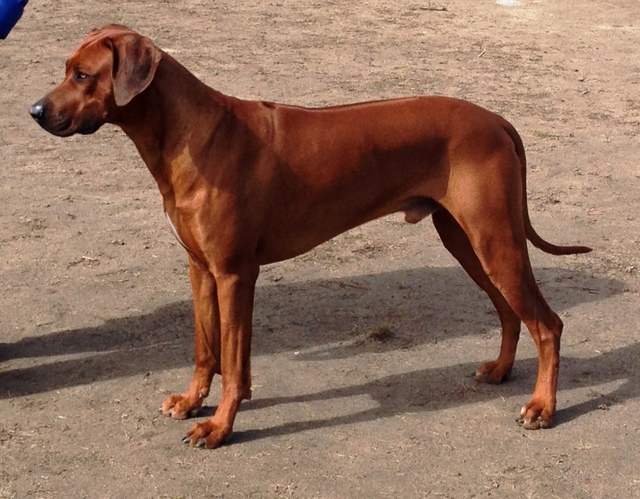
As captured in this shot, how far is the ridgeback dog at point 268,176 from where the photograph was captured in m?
4.43

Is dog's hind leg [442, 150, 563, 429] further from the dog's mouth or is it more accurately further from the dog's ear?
the dog's mouth

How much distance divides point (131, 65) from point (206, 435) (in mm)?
1661

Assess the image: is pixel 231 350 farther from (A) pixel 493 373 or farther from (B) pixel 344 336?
(A) pixel 493 373

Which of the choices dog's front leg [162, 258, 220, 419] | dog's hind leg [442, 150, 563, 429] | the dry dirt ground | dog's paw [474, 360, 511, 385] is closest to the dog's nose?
dog's front leg [162, 258, 220, 419]

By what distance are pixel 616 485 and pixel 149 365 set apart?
245 centimetres

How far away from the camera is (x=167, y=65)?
4500 millimetres

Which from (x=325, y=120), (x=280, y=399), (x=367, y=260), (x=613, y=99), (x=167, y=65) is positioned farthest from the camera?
(x=613, y=99)

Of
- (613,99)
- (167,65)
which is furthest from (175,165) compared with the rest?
(613,99)

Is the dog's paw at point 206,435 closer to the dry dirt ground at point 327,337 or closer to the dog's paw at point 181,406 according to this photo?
the dry dirt ground at point 327,337

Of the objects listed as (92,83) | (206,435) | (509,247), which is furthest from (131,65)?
(509,247)

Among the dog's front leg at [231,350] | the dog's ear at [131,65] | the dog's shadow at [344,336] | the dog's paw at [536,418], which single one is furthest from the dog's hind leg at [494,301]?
the dog's ear at [131,65]

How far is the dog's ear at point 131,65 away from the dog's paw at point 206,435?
4.92 ft

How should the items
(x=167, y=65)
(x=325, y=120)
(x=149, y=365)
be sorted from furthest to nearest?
1. (x=149, y=365)
2. (x=325, y=120)
3. (x=167, y=65)

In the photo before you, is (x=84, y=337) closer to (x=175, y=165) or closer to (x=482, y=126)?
(x=175, y=165)
